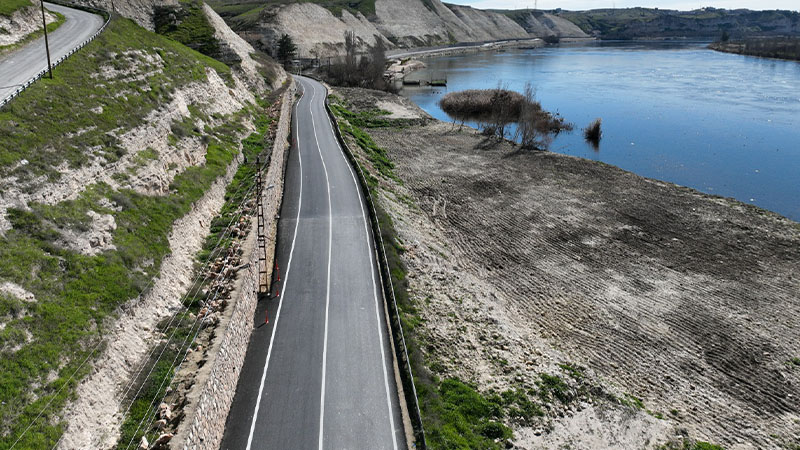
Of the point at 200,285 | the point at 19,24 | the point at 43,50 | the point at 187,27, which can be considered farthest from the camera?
the point at 187,27

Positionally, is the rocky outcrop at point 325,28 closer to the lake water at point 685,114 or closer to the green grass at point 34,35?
the lake water at point 685,114

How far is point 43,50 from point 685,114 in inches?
3094

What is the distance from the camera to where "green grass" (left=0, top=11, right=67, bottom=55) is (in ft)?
112

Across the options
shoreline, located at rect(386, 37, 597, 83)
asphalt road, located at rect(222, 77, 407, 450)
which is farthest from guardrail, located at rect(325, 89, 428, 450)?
shoreline, located at rect(386, 37, 597, 83)

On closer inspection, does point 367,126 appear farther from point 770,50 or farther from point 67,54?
point 770,50

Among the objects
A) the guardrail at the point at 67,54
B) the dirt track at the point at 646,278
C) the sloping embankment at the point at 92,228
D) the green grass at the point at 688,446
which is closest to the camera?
the sloping embankment at the point at 92,228

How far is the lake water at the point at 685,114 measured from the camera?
167 feet

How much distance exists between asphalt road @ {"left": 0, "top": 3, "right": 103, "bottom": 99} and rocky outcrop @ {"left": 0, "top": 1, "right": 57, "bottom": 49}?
100 centimetres

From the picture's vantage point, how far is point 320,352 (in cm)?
1953

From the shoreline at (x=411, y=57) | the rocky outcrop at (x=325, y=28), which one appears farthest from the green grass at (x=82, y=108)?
the shoreline at (x=411, y=57)

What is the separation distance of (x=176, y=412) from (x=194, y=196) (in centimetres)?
1630

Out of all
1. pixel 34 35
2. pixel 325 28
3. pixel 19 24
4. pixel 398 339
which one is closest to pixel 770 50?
pixel 325 28

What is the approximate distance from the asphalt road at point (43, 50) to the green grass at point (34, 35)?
0.32 meters

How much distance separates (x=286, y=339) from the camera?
66.4 ft
